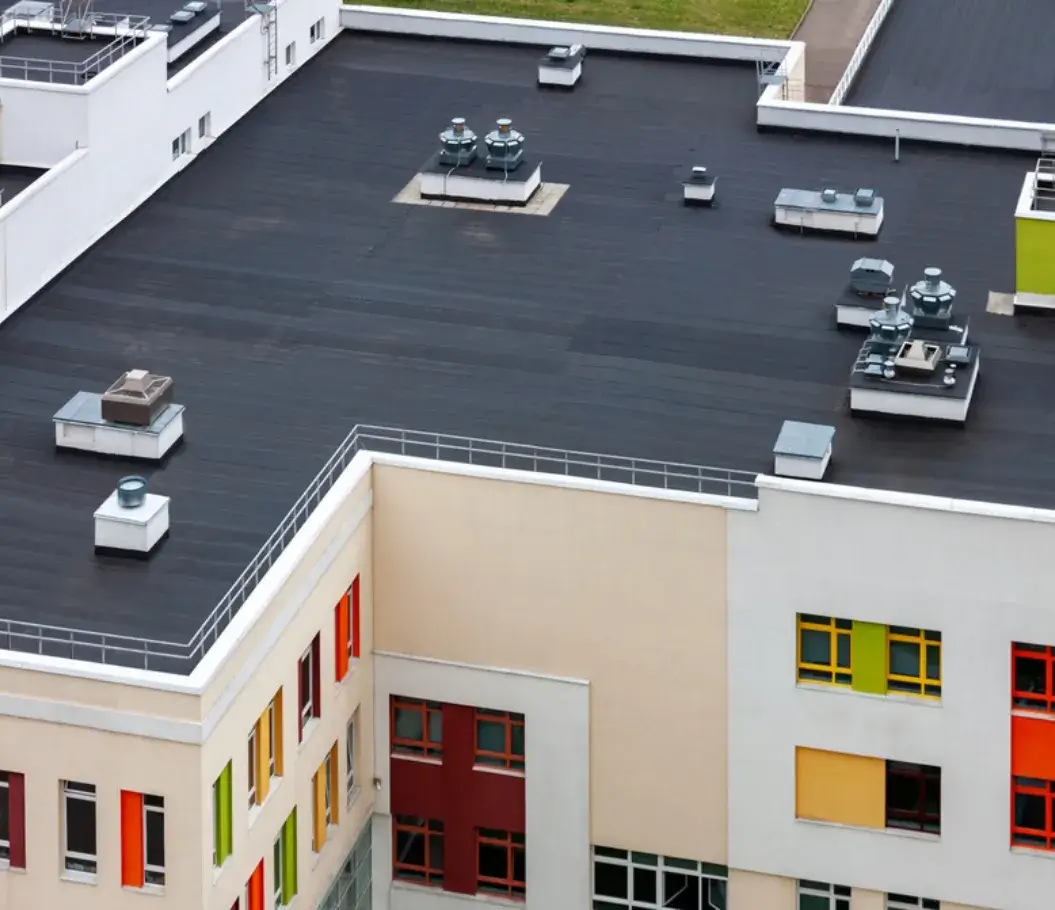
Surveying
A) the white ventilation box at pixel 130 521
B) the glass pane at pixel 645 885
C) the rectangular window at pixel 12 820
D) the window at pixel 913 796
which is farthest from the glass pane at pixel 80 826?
the window at pixel 913 796

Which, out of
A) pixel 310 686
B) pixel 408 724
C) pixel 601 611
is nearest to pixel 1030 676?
pixel 601 611

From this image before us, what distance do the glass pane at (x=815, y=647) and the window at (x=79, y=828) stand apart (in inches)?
528

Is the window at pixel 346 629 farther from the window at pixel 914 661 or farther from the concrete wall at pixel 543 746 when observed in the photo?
the window at pixel 914 661

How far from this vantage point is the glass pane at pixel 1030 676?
155 feet

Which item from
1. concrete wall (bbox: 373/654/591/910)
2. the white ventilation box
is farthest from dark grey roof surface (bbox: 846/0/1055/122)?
the white ventilation box

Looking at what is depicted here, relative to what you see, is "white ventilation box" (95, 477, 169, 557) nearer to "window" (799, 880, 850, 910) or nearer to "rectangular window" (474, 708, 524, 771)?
"rectangular window" (474, 708, 524, 771)

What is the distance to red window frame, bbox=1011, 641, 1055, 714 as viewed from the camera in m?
46.9

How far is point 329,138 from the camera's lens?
6662cm

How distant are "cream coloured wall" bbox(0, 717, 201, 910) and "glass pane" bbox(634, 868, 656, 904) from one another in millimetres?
10513

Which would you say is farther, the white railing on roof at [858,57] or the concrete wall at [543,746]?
the white railing on roof at [858,57]

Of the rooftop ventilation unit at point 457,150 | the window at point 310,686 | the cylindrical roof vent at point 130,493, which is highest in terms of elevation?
the rooftop ventilation unit at point 457,150

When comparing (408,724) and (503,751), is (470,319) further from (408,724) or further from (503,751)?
(503,751)

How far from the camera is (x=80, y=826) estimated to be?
145 ft

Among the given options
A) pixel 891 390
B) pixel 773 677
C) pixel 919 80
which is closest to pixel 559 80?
pixel 919 80
